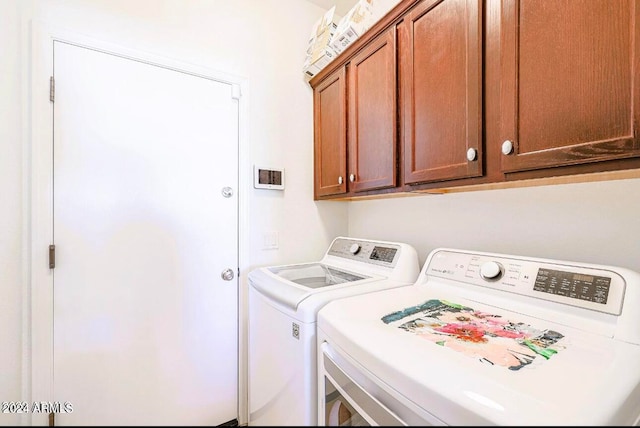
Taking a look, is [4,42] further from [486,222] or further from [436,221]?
[486,222]

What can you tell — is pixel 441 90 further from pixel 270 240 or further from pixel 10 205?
pixel 10 205

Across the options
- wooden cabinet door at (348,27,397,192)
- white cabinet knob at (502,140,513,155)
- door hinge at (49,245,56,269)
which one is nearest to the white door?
door hinge at (49,245,56,269)

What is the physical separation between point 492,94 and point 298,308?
1027 millimetres

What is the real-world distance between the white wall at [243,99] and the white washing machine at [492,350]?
932 mm

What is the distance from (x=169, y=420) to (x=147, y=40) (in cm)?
176

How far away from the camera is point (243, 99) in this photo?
172 centimetres

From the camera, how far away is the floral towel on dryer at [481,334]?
0.67m

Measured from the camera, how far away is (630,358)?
2.15 ft

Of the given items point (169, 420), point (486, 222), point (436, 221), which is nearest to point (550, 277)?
point (486, 222)

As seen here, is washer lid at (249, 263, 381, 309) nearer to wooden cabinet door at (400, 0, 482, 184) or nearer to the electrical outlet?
the electrical outlet

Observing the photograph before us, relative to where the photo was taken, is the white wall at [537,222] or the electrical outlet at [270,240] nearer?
the white wall at [537,222]

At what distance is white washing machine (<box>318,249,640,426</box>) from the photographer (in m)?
A: 0.51

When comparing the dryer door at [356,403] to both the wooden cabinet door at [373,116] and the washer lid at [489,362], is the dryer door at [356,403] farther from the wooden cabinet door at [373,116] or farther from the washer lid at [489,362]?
the wooden cabinet door at [373,116]

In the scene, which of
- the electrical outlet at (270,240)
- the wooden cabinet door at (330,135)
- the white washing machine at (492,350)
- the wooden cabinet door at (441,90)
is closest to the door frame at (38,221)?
the electrical outlet at (270,240)
